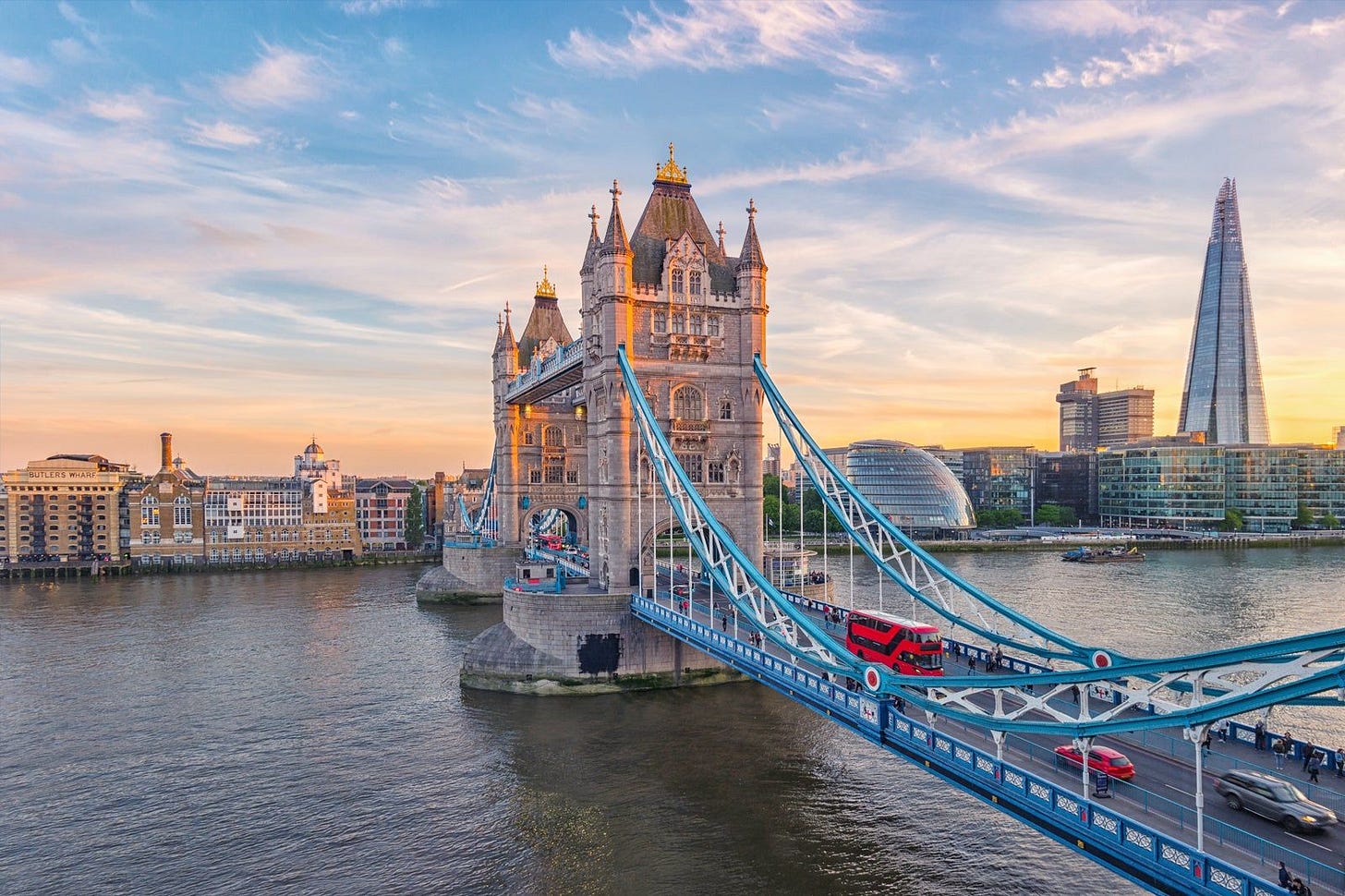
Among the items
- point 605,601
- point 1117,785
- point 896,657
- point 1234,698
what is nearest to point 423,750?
point 605,601

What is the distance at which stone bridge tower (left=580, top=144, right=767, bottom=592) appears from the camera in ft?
170

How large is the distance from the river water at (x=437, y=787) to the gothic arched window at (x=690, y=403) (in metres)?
16.7

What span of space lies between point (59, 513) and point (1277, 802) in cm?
14521

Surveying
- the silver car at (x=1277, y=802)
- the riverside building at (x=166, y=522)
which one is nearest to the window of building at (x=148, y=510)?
the riverside building at (x=166, y=522)

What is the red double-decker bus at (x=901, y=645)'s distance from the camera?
3341 centimetres

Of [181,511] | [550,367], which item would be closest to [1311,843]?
[550,367]

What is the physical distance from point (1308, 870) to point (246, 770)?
38.9m

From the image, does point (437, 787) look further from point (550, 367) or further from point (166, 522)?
point (166, 522)

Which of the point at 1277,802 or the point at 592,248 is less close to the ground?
the point at 592,248

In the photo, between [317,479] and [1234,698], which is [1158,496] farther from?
[1234,698]

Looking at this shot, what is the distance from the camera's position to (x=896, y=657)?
34.2 metres

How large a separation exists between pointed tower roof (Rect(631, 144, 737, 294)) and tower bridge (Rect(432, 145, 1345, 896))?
14 centimetres

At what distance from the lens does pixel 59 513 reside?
Result: 401ft

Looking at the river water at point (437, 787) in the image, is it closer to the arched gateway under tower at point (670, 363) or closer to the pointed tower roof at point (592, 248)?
the arched gateway under tower at point (670, 363)
